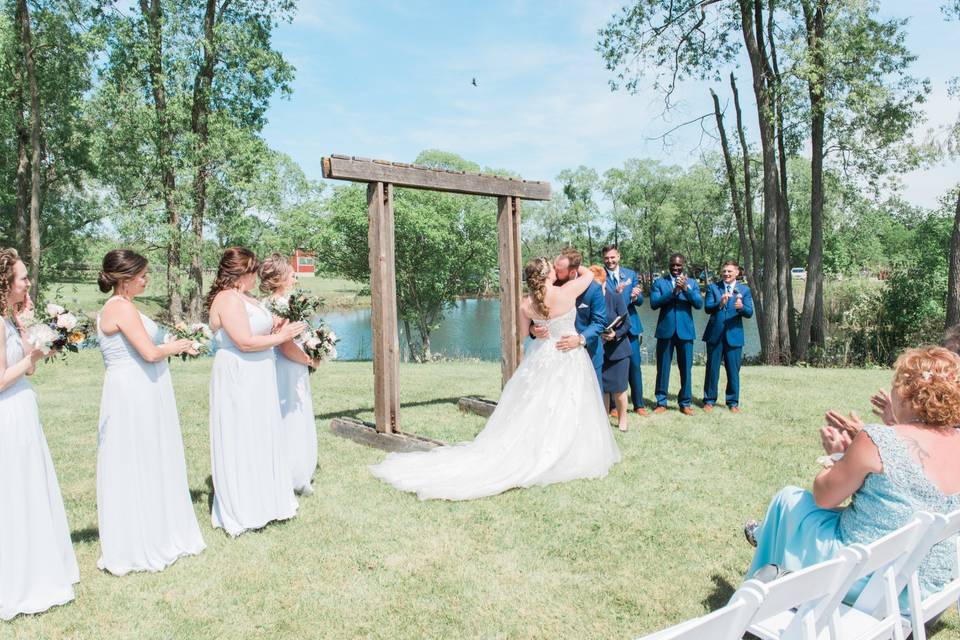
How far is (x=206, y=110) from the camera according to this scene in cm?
2278

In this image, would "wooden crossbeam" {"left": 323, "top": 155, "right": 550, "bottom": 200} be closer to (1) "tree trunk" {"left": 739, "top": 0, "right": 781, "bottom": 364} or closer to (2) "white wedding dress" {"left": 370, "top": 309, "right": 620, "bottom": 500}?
(2) "white wedding dress" {"left": 370, "top": 309, "right": 620, "bottom": 500}

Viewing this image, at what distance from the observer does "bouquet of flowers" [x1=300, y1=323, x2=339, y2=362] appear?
18.5 ft

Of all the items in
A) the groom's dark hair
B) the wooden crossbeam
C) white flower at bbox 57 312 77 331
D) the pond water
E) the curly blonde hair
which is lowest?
the pond water

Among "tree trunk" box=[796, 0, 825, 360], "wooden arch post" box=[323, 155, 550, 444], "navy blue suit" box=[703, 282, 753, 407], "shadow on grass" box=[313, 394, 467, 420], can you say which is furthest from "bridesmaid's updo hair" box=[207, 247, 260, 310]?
"tree trunk" box=[796, 0, 825, 360]

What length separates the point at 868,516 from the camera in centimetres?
295

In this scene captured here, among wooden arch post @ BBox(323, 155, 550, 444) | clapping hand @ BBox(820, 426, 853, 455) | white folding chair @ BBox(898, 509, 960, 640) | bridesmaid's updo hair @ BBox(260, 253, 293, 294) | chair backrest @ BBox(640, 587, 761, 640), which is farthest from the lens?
wooden arch post @ BBox(323, 155, 550, 444)

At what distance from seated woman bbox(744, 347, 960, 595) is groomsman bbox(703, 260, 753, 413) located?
5.78 m

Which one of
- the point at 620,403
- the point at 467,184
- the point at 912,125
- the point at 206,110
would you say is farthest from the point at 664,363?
the point at 206,110

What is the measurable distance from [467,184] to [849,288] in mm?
17598

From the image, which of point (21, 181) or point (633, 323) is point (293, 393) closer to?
point (633, 323)

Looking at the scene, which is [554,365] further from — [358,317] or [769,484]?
[358,317]

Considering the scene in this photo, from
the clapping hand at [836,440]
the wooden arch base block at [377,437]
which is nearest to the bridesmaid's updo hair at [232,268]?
the wooden arch base block at [377,437]

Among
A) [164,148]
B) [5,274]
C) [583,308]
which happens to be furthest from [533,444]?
[164,148]

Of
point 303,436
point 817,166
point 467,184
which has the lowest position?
point 303,436
